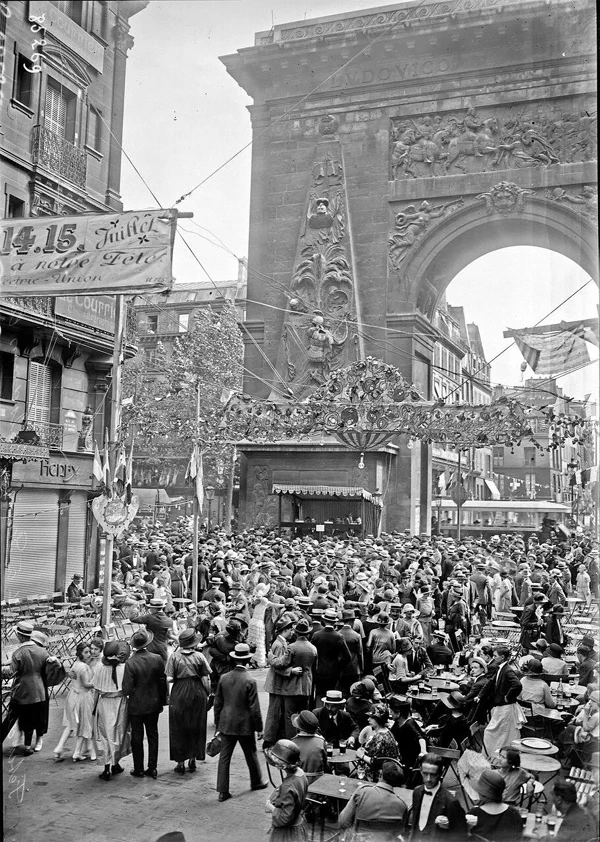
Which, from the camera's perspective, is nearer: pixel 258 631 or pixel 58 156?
pixel 58 156

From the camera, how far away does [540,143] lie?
89.9 feet

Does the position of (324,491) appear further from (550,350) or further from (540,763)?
(540,763)

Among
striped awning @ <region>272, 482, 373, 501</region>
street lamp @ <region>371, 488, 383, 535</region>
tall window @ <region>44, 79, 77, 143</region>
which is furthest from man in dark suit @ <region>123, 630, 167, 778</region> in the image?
street lamp @ <region>371, 488, 383, 535</region>

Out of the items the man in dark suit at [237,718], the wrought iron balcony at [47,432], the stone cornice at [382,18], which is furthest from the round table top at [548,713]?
the wrought iron balcony at [47,432]

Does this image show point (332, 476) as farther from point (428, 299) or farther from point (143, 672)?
point (143, 672)

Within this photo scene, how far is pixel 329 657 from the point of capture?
10.5 meters

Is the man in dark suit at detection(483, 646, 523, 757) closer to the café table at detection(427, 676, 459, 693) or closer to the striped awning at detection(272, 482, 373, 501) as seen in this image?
the café table at detection(427, 676, 459, 693)

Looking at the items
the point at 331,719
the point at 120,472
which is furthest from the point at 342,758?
the point at 120,472

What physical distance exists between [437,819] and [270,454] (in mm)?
26349

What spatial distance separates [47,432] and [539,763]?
44.5 feet

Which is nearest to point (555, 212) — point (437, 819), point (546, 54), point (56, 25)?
point (546, 54)

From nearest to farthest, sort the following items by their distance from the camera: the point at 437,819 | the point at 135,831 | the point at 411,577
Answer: the point at 437,819
the point at 135,831
the point at 411,577

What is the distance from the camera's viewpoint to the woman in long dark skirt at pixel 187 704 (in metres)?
8.85

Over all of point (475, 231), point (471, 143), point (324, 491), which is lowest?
point (324, 491)
